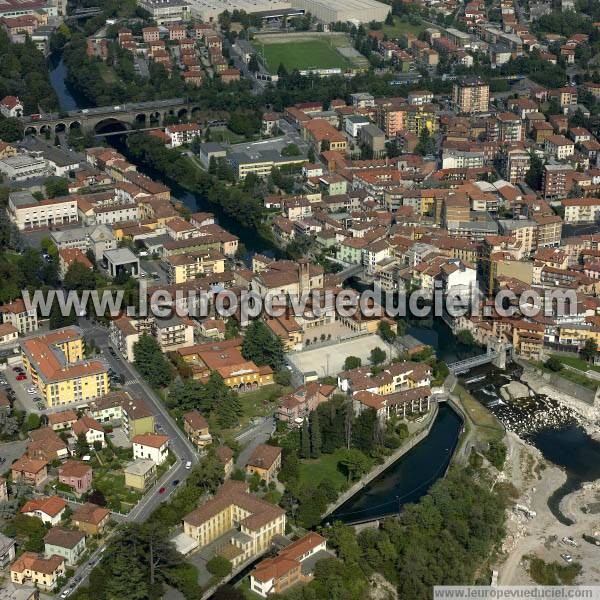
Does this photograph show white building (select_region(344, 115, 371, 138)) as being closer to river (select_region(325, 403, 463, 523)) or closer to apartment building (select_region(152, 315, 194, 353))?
apartment building (select_region(152, 315, 194, 353))

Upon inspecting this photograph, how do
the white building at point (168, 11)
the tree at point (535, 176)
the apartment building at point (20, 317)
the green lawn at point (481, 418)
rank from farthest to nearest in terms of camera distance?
the white building at point (168, 11) → the tree at point (535, 176) → the apartment building at point (20, 317) → the green lawn at point (481, 418)

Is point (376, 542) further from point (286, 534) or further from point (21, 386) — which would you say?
point (21, 386)

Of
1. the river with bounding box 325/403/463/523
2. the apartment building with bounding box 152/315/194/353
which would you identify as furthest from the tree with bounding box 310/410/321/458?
the apartment building with bounding box 152/315/194/353

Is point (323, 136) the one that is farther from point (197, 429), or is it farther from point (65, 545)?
point (65, 545)

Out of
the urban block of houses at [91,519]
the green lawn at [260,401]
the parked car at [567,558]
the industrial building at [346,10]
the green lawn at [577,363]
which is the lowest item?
the parked car at [567,558]

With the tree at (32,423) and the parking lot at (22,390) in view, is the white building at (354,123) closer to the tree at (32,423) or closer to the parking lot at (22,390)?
the parking lot at (22,390)

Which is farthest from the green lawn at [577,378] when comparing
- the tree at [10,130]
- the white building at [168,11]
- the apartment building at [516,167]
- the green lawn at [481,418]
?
the white building at [168,11]

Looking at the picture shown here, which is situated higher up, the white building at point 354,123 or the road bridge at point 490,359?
the white building at point 354,123
